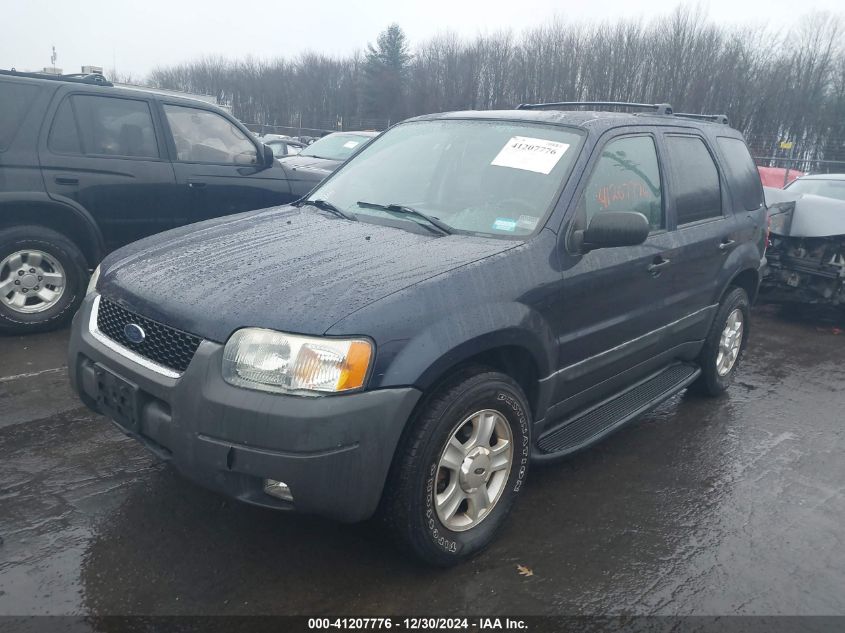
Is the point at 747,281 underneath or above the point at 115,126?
underneath

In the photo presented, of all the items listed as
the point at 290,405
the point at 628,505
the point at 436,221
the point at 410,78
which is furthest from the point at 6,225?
the point at 410,78

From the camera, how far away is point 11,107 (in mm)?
5359

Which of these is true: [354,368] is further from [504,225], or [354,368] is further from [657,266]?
[657,266]

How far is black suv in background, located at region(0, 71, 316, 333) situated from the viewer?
5.39 meters

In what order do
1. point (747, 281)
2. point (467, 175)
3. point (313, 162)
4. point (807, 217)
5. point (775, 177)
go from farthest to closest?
point (775, 177), point (313, 162), point (807, 217), point (747, 281), point (467, 175)

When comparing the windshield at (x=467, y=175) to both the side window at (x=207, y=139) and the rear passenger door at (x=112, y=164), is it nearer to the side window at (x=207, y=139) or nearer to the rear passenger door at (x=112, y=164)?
the rear passenger door at (x=112, y=164)

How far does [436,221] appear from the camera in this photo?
11.0ft

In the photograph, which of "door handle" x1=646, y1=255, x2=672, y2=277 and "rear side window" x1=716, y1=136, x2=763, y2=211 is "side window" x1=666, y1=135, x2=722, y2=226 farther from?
"door handle" x1=646, y1=255, x2=672, y2=277

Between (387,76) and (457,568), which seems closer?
(457,568)

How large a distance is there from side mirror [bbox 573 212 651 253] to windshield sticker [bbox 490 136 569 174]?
0.42 m

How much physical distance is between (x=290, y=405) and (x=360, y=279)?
1.91 feet

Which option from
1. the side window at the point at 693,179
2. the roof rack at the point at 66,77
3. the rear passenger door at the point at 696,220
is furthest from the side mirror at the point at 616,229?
the roof rack at the point at 66,77

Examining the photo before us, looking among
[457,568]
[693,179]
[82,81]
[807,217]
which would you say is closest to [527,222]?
[457,568]

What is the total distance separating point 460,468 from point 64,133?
460 cm
